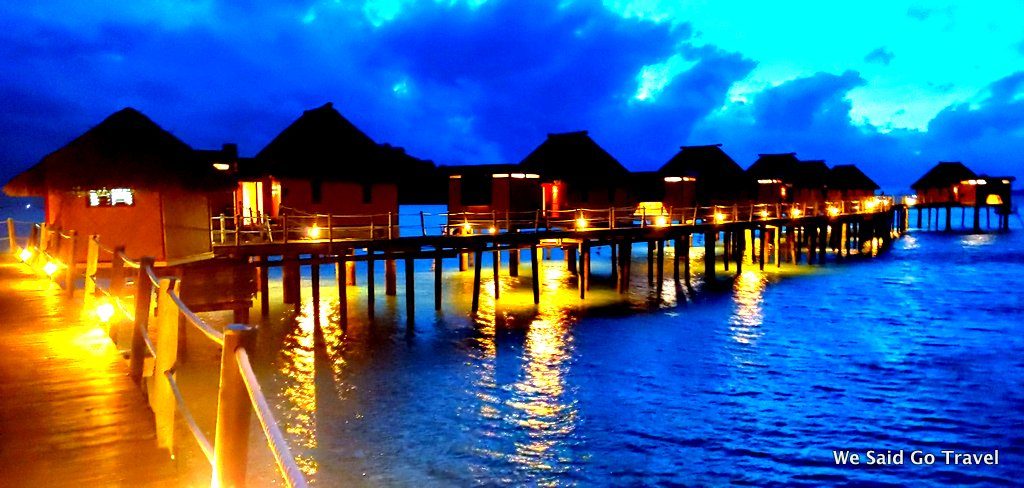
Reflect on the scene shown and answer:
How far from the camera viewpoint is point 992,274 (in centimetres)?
3625

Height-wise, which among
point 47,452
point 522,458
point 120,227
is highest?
point 120,227

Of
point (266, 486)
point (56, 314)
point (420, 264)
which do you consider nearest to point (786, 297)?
point (266, 486)

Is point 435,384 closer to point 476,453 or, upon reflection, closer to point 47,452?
point 476,453

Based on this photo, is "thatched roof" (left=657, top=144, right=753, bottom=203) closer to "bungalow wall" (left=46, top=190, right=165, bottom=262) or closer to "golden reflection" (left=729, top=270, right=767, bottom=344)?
"golden reflection" (left=729, top=270, right=767, bottom=344)

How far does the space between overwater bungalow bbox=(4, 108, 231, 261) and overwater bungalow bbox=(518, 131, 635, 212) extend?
18.1m

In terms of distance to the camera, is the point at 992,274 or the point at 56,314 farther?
the point at 992,274

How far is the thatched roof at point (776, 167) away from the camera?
53438 millimetres

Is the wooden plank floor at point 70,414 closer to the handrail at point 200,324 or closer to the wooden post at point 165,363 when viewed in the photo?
the wooden post at point 165,363

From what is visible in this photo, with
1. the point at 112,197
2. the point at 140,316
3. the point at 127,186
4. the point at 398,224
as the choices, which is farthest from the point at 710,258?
the point at 140,316

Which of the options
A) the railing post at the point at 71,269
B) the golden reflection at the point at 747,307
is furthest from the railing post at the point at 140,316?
the golden reflection at the point at 747,307

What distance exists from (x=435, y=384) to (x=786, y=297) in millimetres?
17737

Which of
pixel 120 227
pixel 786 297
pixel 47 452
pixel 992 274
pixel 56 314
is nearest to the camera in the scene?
pixel 47 452

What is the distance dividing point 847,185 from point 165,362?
68.7 m

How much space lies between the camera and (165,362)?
16.3 ft
